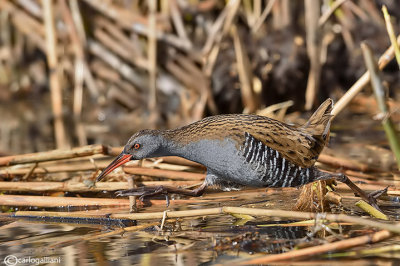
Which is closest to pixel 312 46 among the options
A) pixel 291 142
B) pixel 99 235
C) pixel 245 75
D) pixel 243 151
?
pixel 245 75

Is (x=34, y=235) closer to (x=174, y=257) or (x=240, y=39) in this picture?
(x=174, y=257)

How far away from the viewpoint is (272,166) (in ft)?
11.6

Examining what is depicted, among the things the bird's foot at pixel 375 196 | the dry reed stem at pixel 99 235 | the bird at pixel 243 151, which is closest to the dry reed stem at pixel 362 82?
the bird at pixel 243 151

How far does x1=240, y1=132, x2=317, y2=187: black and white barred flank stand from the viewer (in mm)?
3502

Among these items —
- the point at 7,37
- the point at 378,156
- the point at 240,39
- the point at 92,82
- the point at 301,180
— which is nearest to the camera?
the point at 301,180

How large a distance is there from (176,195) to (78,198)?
0.64 m

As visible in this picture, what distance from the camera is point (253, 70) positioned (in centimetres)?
733

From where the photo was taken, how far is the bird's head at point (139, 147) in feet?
12.3

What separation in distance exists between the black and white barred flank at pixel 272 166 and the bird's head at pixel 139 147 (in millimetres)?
547

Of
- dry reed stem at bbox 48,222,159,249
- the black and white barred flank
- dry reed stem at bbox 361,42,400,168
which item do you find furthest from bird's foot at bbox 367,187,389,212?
dry reed stem at bbox 48,222,159,249

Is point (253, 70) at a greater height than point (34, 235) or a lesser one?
greater

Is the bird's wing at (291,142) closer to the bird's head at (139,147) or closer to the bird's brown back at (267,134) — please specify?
the bird's brown back at (267,134)

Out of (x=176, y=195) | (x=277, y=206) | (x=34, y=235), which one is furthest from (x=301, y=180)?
(x=34, y=235)

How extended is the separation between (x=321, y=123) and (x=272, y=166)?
567mm
